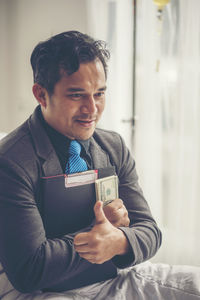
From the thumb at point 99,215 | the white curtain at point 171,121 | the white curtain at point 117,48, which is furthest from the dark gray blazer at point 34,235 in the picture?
the white curtain at point 117,48

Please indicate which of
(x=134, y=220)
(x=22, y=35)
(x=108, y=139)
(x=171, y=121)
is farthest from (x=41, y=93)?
(x=22, y=35)

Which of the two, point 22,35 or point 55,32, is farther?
point 22,35

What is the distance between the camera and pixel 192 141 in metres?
2.07

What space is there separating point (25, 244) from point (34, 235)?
38 mm

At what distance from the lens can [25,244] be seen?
3.27 ft

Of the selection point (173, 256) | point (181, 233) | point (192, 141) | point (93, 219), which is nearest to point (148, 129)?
point (192, 141)

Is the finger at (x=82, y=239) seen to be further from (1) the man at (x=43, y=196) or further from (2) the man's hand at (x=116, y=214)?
(2) the man's hand at (x=116, y=214)

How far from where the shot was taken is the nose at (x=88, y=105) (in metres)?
1.13

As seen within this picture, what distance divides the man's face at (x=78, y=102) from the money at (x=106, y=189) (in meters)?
0.18

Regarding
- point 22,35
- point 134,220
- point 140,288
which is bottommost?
point 140,288

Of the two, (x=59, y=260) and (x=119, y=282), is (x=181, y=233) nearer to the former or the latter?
(x=119, y=282)

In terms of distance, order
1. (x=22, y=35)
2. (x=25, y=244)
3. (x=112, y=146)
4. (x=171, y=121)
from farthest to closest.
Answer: (x=22, y=35), (x=171, y=121), (x=112, y=146), (x=25, y=244)

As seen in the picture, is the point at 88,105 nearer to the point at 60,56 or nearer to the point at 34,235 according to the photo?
the point at 60,56

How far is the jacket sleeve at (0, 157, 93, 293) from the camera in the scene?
1.00 m
